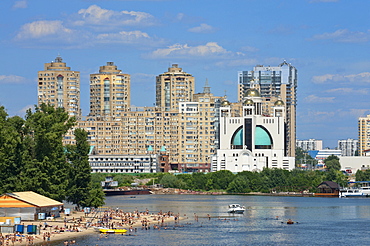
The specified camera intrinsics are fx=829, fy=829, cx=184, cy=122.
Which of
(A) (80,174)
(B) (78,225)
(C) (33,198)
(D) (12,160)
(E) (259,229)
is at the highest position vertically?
(D) (12,160)

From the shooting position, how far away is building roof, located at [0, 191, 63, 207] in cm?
10194

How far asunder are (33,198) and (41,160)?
9.60 meters

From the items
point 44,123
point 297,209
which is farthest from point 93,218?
point 297,209

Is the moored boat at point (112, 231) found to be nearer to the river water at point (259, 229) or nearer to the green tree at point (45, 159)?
the river water at point (259, 229)

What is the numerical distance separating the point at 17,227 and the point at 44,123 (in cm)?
2401

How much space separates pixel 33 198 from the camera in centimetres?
10544

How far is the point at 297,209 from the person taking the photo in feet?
520

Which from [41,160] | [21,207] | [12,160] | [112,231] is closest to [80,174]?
[41,160]

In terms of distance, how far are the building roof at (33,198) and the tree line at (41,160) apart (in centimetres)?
337

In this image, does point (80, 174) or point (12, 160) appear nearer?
point (12, 160)

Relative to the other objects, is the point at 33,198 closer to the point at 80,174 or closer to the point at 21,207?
the point at 21,207

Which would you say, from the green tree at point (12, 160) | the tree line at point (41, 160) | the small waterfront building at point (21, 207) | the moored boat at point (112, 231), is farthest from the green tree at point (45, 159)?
the moored boat at point (112, 231)

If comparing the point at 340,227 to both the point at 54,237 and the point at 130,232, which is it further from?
the point at 54,237

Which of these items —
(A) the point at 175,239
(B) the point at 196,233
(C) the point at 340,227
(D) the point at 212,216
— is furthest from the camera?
(D) the point at 212,216
